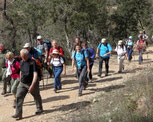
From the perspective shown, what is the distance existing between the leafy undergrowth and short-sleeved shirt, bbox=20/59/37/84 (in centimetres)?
147

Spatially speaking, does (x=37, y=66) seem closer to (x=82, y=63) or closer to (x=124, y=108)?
(x=82, y=63)

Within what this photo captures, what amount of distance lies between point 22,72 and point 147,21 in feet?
82.5

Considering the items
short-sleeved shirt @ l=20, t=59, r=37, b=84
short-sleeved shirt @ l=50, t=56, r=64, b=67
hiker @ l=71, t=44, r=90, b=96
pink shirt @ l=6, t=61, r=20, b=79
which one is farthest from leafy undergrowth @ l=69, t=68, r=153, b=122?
pink shirt @ l=6, t=61, r=20, b=79

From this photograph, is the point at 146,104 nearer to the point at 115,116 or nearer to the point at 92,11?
the point at 115,116

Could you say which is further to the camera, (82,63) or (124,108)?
(82,63)

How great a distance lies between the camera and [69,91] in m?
8.81

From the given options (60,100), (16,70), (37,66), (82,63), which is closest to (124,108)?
(37,66)

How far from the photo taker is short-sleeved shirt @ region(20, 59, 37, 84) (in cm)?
608

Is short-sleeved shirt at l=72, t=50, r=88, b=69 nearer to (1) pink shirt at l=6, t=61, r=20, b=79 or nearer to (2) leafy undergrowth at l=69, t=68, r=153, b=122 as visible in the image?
(2) leafy undergrowth at l=69, t=68, r=153, b=122

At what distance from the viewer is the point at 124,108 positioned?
216 inches

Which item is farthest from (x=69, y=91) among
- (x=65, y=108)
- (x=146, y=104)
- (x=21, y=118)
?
(x=146, y=104)

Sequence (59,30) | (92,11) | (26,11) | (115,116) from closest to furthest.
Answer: (115,116) → (26,11) → (92,11) → (59,30)

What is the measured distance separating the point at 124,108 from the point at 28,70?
8.36 ft

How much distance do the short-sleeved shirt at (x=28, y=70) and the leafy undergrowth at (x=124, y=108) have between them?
4.81 feet
